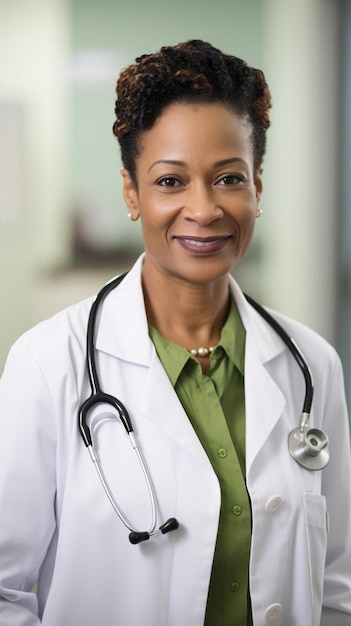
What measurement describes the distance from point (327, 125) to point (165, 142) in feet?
7.56

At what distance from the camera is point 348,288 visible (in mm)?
3229

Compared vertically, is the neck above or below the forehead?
below

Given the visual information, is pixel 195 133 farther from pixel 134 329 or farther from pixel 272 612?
pixel 272 612

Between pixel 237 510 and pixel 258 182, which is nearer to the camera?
pixel 237 510

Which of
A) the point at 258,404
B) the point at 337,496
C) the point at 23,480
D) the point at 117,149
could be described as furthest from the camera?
the point at 117,149

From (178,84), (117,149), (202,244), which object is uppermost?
(117,149)

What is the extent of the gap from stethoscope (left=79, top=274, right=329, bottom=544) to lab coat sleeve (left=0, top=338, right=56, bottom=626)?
61 mm

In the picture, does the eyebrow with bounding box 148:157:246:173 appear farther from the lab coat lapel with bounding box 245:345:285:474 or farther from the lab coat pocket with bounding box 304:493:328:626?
the lab coat pocket with bounding box 304:493:328:626

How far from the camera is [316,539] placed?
1095 millimetres

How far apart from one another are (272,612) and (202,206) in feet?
1.93

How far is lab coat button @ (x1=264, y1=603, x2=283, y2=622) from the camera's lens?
41.2 inches

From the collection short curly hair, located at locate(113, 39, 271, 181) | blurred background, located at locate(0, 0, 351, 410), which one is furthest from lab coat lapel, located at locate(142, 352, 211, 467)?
blurred background, located at locate(0, 0, 351, 410)

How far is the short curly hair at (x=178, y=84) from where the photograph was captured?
104 cm

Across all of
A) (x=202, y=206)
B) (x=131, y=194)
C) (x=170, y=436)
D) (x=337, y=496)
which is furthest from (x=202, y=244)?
(x=337, y=496)
